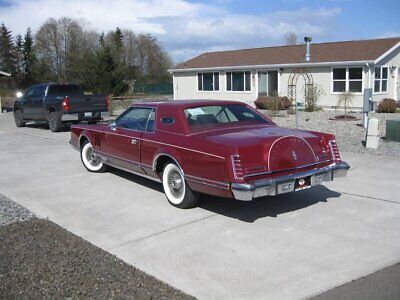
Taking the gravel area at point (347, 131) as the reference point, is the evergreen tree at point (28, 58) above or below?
above

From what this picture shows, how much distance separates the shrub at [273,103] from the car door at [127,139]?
14470 mm

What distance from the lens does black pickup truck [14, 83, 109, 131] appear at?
1554 cm

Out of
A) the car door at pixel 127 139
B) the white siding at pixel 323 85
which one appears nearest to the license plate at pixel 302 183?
the car door at pixel 127 139

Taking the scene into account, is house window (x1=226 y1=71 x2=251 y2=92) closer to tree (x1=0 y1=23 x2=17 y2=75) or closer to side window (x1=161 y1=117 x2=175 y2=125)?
side window (x1=161 y1=117 x2=175 y2=125)

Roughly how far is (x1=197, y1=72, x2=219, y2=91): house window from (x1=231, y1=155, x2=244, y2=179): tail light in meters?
25.6

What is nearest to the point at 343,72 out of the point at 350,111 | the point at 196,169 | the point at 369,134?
the point at 350,111

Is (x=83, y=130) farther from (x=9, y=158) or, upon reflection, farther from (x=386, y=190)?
(x=386, y=190)

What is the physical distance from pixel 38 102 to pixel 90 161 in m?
9.10

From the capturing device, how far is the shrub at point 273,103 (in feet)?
71.1

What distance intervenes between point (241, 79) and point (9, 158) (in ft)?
65.6

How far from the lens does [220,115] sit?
6566 millimetres

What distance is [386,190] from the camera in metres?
6.91

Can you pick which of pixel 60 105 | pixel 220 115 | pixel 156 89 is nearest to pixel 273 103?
pixel 60 105

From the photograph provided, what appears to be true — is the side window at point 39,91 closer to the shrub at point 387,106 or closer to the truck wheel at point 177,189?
the truck wheel at point 177,189
